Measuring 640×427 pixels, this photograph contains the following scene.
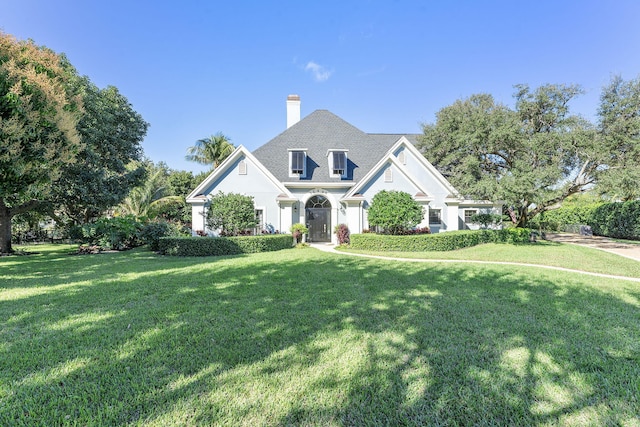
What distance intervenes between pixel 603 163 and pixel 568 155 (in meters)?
1.61

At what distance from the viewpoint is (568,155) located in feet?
53.4

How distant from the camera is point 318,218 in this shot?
774 inches

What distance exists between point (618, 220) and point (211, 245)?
3030cm

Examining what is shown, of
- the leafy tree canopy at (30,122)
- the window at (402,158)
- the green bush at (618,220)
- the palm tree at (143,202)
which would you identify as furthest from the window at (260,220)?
the green bush at (618,220)

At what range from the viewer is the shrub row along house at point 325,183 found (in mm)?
18047

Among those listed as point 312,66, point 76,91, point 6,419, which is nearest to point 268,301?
point 6,419

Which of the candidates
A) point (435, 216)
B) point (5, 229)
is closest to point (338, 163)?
point (435, 216)

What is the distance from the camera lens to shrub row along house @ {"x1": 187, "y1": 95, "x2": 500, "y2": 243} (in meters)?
18.0

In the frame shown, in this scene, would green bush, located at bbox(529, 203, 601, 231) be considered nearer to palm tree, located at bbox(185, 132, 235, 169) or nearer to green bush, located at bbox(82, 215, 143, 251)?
palm tree, located at bbox(185, 132, 235, 169)

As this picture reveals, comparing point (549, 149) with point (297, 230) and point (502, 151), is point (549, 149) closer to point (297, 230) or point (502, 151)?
point (502, 151)

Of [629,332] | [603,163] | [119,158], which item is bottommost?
[629,332]

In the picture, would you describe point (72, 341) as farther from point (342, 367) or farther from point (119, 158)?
point (119, 158)

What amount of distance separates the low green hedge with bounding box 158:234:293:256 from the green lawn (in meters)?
6.44

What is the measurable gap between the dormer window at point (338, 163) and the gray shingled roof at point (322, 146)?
43 centimetres
